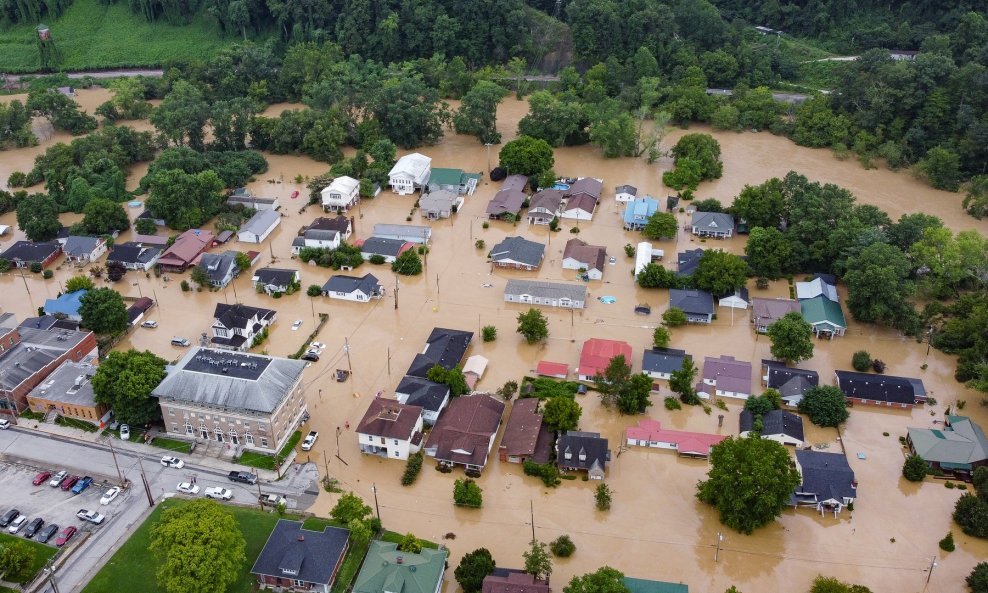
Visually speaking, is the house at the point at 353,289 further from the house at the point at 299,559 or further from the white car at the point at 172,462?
the house at the point at 299,559

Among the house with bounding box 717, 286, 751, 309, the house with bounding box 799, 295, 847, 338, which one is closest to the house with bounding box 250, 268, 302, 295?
the house with bounding box 717, 286, 751, 309

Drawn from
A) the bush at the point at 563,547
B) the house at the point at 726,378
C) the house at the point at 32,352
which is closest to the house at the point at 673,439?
the house at the point at 726,378

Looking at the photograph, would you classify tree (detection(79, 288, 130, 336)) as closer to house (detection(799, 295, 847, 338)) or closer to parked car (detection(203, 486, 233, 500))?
parked car (detection(203, 486, 233, 500))

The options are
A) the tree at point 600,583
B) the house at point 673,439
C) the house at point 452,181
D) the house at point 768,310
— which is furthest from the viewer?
the house at point 452,181

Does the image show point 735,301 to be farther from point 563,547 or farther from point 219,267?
point 219,267

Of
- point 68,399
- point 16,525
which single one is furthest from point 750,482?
point 68,399

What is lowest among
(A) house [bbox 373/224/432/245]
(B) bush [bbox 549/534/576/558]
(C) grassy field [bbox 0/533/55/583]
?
(C) grassy field [bbox 0/533/55/583]
